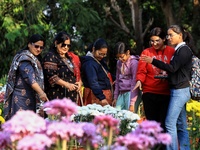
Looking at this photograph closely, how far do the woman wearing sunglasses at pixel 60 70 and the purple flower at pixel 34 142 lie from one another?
3643 mm

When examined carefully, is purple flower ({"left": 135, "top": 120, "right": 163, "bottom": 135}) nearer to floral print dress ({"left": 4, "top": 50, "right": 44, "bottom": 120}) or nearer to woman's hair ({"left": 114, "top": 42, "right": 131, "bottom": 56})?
floral print dress ({"left": 4, "top": 50, "right": 44, "bottom": 120})

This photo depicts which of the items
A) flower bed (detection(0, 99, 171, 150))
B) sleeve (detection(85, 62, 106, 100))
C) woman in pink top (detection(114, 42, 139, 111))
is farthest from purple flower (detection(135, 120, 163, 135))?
woman in pink top (detection(114, 42, 139, 111))

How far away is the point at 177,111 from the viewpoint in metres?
5.63

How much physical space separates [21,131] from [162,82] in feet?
12.6

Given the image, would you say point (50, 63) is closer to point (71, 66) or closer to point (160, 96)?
point (71, 66)

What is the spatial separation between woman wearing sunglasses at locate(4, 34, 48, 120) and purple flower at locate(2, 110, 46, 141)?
3143 millimetres

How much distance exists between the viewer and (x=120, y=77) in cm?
683

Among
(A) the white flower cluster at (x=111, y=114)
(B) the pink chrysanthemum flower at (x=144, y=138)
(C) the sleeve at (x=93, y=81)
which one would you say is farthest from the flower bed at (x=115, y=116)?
(B) the pink chrysanthemum flower at (x=144, y=138)

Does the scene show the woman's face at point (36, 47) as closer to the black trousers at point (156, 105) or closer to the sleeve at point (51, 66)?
the sleeve at point (51, 66)

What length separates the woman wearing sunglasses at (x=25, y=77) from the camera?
5508mm

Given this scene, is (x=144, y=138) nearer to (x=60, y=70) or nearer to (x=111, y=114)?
(x=111, y=114)

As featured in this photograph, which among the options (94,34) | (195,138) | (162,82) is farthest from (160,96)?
(94,34)

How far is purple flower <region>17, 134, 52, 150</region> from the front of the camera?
82.4 inches

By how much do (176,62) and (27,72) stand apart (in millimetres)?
1526
